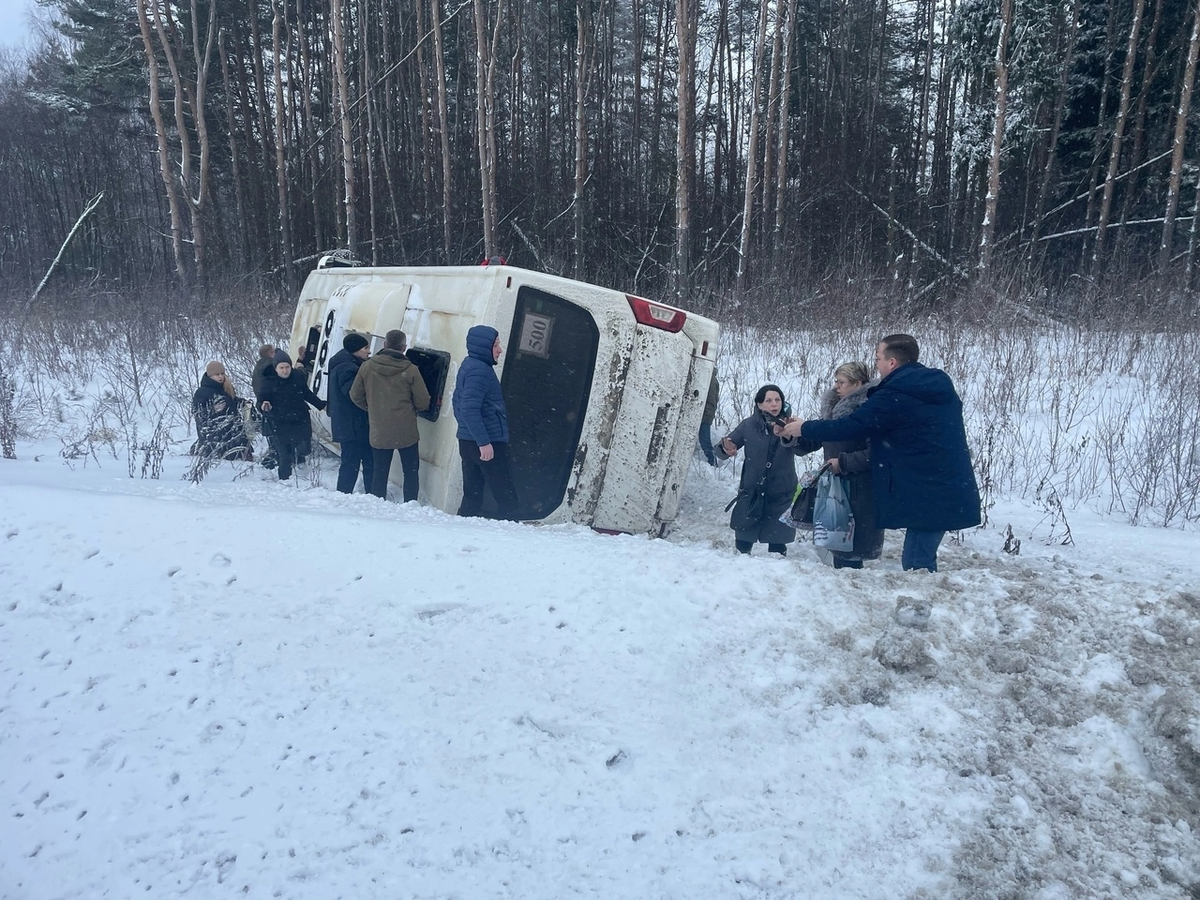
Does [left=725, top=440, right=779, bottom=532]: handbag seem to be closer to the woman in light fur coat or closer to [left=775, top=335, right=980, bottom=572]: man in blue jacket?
the woman in light fur coat

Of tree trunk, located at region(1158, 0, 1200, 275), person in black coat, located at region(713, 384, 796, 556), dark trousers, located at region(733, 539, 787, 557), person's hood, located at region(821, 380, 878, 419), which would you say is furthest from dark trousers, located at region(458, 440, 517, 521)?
tree trunk, located at region(1158, 0, 1200, 275)

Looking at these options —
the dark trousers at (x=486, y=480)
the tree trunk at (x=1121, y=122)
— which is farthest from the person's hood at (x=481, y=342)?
the tree trunk at (x=1121, y=122)

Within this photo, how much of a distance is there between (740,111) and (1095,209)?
1087cm

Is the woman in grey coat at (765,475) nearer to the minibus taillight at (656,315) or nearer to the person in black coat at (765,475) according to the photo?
the person in black coat at (765,475)

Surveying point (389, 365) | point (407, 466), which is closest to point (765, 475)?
point (407, 466)

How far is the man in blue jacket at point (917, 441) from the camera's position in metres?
3.96

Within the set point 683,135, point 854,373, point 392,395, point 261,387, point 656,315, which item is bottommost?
point 261,387

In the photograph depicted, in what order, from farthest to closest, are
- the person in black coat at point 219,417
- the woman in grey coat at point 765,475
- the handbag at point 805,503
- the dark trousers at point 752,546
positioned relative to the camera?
the person in black coat at point 219,417, the dark trousers at point 752,546, the woman in grey coat at point 765,475, the handbag at point 805,503

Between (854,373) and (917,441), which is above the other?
(854,373)

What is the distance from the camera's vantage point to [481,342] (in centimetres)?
502

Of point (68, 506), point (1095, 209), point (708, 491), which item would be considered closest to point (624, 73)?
point (1095, 209)

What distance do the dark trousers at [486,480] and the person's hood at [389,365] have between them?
2.98 ft

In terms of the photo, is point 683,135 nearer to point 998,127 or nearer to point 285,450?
point 998,127

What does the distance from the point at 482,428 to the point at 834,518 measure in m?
2.40
